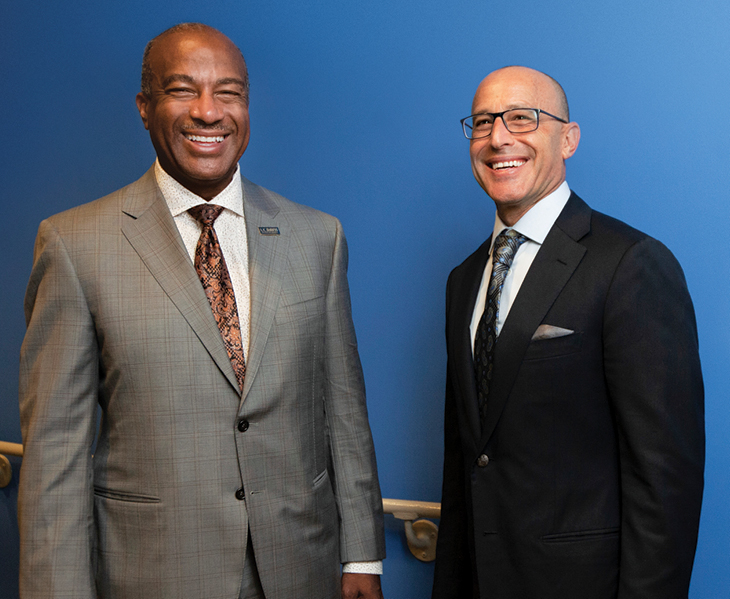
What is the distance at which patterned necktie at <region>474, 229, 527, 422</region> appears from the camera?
156 centimetres

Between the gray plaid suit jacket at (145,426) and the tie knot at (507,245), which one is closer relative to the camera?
the gray plaid suit jacket at (145,426)

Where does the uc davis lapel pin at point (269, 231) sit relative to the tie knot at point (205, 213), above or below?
below

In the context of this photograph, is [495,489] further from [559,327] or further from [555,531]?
[559,327]

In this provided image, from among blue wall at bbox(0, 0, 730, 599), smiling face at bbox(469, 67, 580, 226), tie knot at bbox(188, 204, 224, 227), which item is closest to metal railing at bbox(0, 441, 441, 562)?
blue wall at bbox(0, 0, 730, 599)

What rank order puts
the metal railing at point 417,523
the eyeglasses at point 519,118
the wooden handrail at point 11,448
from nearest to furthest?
the eyeglasses at point 519,118, the metal railing at point 417,523, the wooden handrail at point 11,448

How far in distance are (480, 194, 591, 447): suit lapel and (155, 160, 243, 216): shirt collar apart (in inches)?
25.5

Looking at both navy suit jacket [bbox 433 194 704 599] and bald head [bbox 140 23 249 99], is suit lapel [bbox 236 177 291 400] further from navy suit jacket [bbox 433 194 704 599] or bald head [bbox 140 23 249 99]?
navy suit jacket [bbox 433 194 704 599]

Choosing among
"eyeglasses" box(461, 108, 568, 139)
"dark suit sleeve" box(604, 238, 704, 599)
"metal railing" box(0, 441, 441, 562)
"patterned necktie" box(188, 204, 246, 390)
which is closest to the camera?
"dark suit sleeve" box(604, 238, 704, 599)

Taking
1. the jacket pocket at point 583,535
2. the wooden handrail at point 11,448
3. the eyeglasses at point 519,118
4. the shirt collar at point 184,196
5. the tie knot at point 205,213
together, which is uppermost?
the eyeglasses at point 519,118

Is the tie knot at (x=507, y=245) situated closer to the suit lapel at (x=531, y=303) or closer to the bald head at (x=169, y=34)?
the suit lapel at (x=531, y=303)

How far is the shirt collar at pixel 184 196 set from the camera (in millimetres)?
1558

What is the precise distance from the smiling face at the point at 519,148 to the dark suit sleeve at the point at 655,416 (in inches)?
10.8

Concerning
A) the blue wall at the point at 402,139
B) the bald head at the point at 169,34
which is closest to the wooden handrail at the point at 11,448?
the blue wall at the point at 402,139

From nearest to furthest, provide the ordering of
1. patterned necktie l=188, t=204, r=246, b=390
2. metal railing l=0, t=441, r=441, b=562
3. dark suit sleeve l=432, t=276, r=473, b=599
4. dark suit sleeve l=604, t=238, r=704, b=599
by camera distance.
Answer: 1. dark suit sleeve l=604, t=238, r=704, b=599
2. patterned necktie l=188, t=204, r=246, b=390
3. dark suit sleeve l=432, t=276, r=473, b=599
4. metal railing l=0, t=441, r=441, b=562
